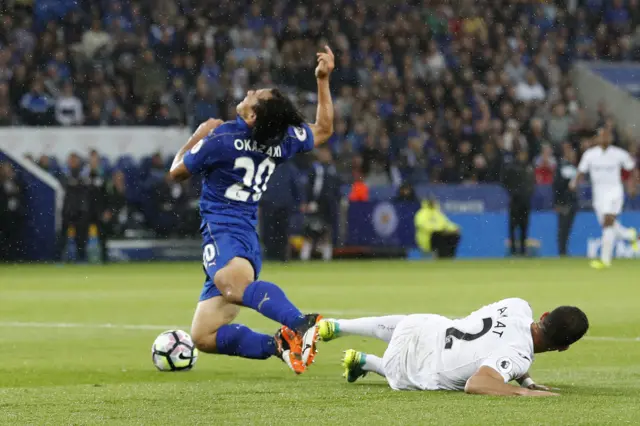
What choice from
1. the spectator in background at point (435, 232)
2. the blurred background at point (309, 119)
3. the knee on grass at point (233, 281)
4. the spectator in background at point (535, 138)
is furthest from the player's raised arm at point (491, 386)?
the spectator in background at point (535, 138)

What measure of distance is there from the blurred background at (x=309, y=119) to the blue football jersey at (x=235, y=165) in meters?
15.3

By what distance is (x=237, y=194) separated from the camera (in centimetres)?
877

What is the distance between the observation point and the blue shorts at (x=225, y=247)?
857 centimetres

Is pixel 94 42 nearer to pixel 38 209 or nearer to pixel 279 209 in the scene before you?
pixel 38 209

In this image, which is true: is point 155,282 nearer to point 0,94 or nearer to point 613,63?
point 0,94

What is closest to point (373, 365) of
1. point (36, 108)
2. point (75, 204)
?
point (75, 204)

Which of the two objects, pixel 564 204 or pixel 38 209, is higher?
pixel 564 204

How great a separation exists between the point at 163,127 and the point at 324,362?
1674 cm

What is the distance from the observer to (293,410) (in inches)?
270

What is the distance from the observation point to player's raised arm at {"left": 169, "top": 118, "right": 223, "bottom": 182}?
27.9 ft

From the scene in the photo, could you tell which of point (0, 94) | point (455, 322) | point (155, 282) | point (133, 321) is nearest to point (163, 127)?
point (0, 94)

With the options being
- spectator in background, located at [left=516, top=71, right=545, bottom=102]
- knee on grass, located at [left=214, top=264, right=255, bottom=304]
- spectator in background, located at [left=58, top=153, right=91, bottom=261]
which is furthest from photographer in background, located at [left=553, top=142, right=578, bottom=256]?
knee on grass, located at [left=214, top=264, right=255, bottom=304]

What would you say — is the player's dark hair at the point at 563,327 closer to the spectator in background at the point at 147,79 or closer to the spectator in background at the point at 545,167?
the spectator in background at the point at 147,79

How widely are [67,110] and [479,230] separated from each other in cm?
829
